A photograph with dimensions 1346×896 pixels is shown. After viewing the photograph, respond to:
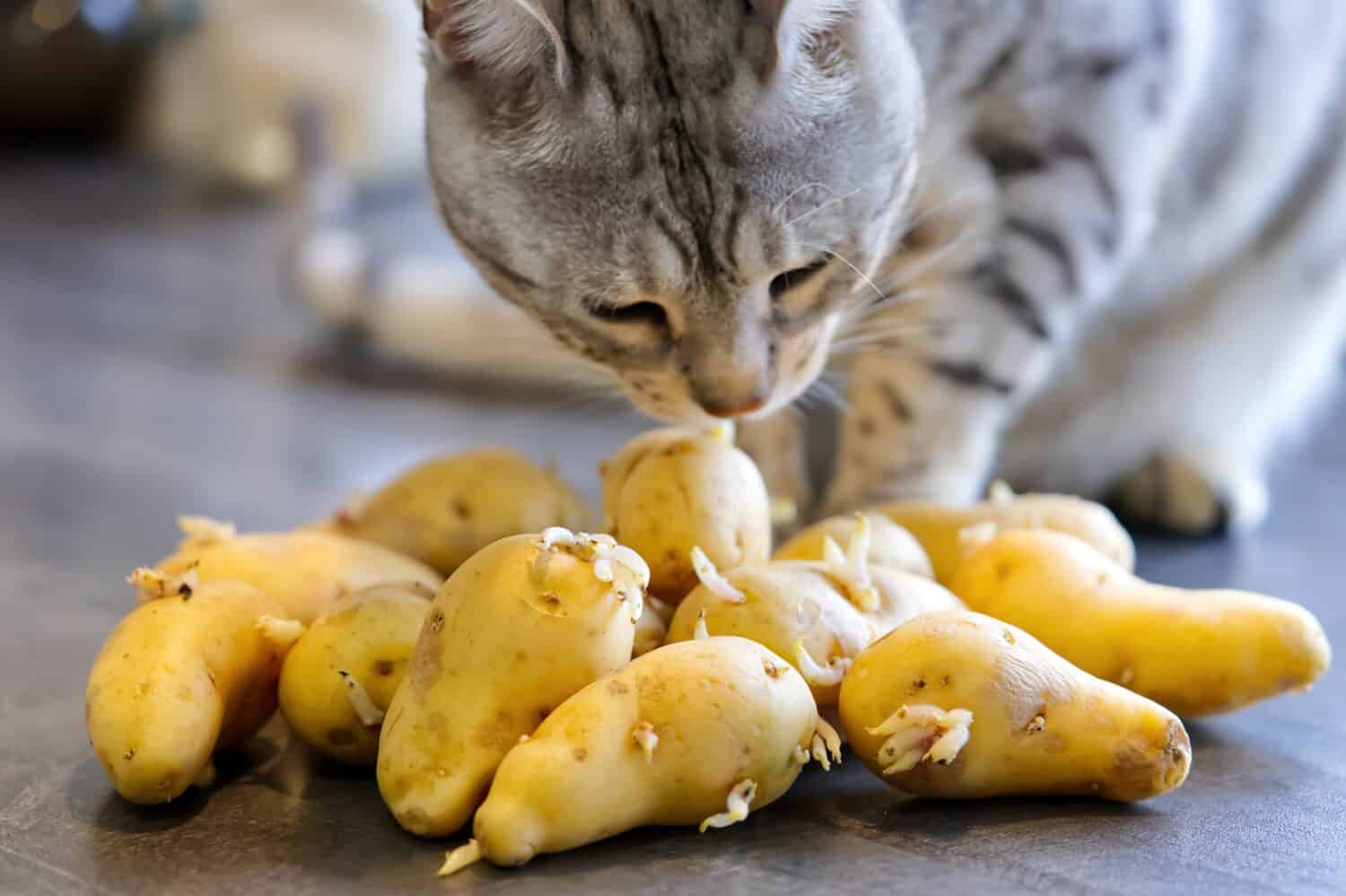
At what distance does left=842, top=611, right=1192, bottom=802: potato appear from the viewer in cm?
76

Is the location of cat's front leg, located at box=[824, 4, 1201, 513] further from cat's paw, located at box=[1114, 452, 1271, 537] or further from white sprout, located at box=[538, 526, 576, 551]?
white sprout, located at box=[538, 526, 576, 551]

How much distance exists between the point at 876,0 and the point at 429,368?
1.10 metres

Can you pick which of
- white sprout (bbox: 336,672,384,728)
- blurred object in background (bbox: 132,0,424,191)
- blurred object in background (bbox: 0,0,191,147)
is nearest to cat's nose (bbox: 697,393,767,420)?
white sprout (bbox: 336,672,384,728)

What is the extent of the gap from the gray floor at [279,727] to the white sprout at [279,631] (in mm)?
86

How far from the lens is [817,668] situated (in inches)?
32.0

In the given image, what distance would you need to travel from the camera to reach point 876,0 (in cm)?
102

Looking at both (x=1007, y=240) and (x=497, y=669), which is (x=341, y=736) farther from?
(x=1007, y=240)

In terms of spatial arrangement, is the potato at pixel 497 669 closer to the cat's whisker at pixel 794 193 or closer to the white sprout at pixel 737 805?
the white sprout at pixel 737 805

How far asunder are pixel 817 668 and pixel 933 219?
1.79ft

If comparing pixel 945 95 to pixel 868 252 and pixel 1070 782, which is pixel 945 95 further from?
pixel 1070 782

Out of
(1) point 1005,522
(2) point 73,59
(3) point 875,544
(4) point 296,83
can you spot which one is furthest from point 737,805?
(2) point 73,59

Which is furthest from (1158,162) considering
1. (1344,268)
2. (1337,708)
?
(1337,708)

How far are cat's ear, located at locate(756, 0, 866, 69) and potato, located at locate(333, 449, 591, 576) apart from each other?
13.0 inches

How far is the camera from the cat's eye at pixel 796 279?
1002mm
